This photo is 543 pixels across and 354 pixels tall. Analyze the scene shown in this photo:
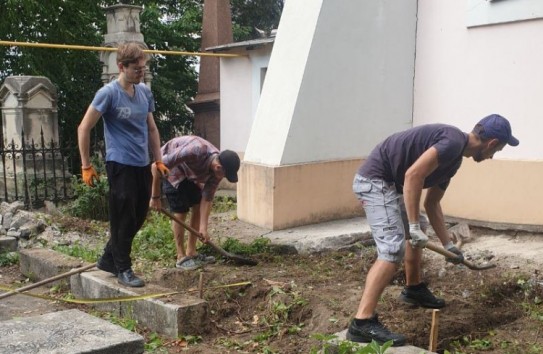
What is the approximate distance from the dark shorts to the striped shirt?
58 millimetres

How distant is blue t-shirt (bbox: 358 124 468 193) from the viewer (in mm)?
3801

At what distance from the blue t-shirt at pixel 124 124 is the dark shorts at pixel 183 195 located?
94 centimetres

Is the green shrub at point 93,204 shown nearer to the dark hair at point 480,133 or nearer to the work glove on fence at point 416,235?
the work glove on fence at point 416,235

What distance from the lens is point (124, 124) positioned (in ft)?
15.4

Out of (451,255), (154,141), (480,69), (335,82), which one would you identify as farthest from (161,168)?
(480,69)

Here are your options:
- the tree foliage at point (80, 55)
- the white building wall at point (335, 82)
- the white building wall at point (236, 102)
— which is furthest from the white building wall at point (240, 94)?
the white building wall at point (335, 82)

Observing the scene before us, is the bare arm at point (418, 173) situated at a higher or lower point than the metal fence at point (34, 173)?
higher

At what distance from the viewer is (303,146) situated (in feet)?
22.9

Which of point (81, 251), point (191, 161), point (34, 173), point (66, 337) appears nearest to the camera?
point (66, 337)

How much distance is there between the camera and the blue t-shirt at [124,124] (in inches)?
181

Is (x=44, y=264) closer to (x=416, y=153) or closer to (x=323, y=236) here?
(x=323, y=236)

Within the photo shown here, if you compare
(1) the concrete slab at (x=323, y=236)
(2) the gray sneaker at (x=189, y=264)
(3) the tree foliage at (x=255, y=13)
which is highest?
(3) the tree foliage at (x=255, y=13)

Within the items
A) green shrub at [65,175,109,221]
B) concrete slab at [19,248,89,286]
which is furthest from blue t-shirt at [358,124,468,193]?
green shrub at [65,175,109,221]

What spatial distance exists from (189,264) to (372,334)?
2.44 m
